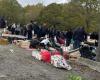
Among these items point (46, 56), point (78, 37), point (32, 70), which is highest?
point (78, 37)

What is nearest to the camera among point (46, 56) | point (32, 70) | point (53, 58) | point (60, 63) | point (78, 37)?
point (32, 70)

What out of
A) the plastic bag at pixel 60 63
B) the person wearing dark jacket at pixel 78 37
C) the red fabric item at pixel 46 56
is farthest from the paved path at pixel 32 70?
the person wearing dark jacket at pixel 78 37

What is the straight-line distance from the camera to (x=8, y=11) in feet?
227

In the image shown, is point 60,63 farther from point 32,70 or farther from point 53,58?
point 32,70

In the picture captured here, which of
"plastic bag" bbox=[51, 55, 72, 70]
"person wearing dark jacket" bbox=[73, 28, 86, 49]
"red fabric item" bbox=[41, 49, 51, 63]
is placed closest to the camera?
"plastic bag" bbox=[51, 55, 72, 70]

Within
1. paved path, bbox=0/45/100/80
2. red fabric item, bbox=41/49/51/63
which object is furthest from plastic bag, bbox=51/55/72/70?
red fabric item, bbox=41/49/51/63

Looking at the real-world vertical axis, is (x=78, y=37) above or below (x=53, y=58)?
above

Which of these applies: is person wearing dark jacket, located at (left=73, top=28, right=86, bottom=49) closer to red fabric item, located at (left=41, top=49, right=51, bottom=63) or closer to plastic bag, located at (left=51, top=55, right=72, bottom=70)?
red fabric item, located at (left=41, top=49, right=51, bottom=63)

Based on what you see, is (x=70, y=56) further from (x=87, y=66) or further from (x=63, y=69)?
(x=63, y=69)

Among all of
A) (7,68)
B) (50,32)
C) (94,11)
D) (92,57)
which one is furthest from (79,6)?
(7,68)

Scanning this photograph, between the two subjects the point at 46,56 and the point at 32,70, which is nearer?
the point at 32,70

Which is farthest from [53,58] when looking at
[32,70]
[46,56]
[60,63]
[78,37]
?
[78,37]

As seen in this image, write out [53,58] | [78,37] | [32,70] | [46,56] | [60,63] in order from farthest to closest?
[78,37]
[46,56]
[53,58]
[60,63]
[32,70]

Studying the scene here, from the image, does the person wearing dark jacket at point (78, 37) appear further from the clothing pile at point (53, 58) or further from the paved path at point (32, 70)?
the paved path at point (32, 70)
